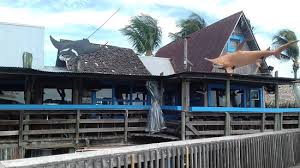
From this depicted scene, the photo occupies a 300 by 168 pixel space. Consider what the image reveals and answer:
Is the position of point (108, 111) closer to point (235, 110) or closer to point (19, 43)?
point (235, 110)

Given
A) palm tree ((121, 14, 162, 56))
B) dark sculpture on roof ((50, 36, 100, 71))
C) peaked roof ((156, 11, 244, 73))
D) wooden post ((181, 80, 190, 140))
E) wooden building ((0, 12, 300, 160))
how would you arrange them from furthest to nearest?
palm tree ((121, 14, 162, 56))
peaked roof ((156, 11, 244, 73))
dark sculpture on roof ((50, 36, 100, 71))
wooden post ((181, 80, 190, 140))
wooden building ((0, 12, 300, 160))

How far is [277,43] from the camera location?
35094 millimetres

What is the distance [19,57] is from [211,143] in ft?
49.0

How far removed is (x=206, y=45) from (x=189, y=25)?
10.6m

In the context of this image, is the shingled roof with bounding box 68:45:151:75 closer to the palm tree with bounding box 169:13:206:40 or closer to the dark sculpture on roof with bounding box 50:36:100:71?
the dark sculpture on roof with bounding box 50:36:100:71

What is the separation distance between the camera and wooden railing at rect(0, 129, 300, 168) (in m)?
4.88

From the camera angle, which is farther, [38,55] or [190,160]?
[38,55]

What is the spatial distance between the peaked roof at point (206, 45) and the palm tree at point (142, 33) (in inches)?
256

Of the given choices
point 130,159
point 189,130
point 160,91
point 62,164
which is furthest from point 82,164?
point 160,91

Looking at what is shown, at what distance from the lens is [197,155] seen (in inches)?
272

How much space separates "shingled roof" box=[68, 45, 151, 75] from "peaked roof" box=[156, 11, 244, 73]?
11.0 feet

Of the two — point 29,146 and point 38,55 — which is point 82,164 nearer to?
point 29,146

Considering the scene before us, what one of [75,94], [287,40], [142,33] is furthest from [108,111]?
[287,40]

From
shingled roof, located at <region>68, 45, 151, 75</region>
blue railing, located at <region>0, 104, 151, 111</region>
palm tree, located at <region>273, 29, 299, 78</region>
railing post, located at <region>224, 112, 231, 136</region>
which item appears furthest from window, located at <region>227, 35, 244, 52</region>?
palm tree, located at <region>273, 29, 299, 78</region>
